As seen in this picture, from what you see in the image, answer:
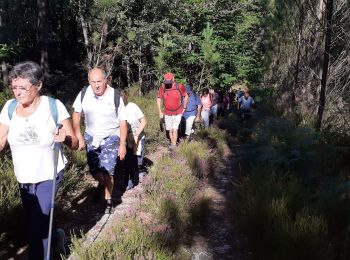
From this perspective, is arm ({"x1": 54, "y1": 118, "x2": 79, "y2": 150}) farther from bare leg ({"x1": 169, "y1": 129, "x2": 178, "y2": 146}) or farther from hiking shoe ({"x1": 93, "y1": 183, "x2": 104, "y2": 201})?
bare leg ({"x1": 169, "y1": 129, "x2": 178, "y2": 146})

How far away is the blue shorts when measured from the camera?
4867mm

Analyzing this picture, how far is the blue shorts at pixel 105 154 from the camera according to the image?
487 cm

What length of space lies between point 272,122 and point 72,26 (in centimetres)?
1966

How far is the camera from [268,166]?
619 cm

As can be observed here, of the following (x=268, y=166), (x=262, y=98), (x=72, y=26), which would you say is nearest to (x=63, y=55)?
(x=72, y=26)

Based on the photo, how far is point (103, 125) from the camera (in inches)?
189

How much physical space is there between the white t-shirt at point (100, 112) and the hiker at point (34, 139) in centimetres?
142

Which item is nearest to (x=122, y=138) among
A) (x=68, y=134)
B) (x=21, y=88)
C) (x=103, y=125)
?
(x=103, y=125)

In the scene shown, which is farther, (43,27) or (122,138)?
(43,27)

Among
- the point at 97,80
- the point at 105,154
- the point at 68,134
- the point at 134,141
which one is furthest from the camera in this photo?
the point at 134,141

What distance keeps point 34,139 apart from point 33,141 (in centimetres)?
2

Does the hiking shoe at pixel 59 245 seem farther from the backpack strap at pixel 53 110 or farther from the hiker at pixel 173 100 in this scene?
the hiker at pixel 173 100

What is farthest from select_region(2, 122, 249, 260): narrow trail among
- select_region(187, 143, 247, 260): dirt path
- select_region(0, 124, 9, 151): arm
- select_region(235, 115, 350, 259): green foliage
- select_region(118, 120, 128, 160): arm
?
select_region(0, 124, 9, 151): arm

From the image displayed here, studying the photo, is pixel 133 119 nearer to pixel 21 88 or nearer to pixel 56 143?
Result: pixel 56 143
